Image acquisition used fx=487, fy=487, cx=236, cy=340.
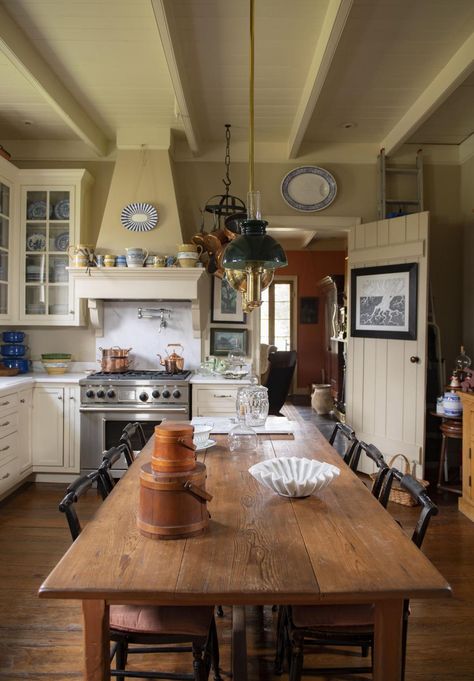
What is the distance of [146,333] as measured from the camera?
14.5 feet

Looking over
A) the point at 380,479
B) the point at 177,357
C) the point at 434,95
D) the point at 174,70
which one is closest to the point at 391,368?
the point at 177,357

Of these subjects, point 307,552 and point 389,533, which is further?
point 389,533

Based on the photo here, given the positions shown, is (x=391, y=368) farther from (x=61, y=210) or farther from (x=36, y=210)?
(x=36, y=210)

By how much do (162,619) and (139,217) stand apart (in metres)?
3.35

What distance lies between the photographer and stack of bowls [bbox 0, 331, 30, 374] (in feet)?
13.9

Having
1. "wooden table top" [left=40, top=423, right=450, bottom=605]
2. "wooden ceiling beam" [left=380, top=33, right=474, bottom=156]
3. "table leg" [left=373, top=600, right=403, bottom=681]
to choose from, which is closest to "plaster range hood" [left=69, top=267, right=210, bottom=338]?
"wooden ceiling beam" [left=380, top=33, right=474, bottom=156]

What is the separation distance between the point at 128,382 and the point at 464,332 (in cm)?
293

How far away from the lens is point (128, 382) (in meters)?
3.85

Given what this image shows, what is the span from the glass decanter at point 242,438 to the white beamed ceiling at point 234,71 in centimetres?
200

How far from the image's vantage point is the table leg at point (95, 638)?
1.13 meters

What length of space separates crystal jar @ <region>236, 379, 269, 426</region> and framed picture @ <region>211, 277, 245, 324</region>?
2.07m

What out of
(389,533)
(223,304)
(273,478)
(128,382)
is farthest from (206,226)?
(389,533)

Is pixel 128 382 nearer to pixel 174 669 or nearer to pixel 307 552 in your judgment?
pixel 174 669

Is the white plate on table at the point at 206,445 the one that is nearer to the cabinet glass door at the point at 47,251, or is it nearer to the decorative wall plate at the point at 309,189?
the cabinet glass door at the point at 47,251
